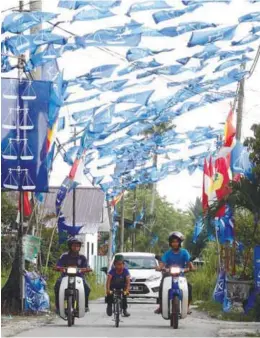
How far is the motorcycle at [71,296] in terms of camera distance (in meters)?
16.7

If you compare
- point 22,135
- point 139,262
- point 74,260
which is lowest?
point 74,260

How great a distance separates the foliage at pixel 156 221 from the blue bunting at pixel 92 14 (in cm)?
6442

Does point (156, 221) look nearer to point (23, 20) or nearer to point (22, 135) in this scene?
point (22, 135)

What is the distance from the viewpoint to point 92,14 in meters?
16.0

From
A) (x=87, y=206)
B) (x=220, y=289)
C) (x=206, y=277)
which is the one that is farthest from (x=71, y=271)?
(x=87, y=206)

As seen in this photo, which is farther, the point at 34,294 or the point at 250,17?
the point at 34,294

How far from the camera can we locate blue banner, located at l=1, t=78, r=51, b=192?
1770 centimetres

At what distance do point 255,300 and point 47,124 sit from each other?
18.6 ft

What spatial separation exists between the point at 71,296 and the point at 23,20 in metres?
4.67

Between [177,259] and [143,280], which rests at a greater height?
[143,280]

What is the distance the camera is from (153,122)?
26578 mm

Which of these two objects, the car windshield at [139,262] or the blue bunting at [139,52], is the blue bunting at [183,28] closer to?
the blue bunting at [139,52]

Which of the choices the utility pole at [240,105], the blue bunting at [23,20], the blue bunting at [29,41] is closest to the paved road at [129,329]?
the blue bunting at [29,41]

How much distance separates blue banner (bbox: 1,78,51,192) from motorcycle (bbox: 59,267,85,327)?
5.88 ft
